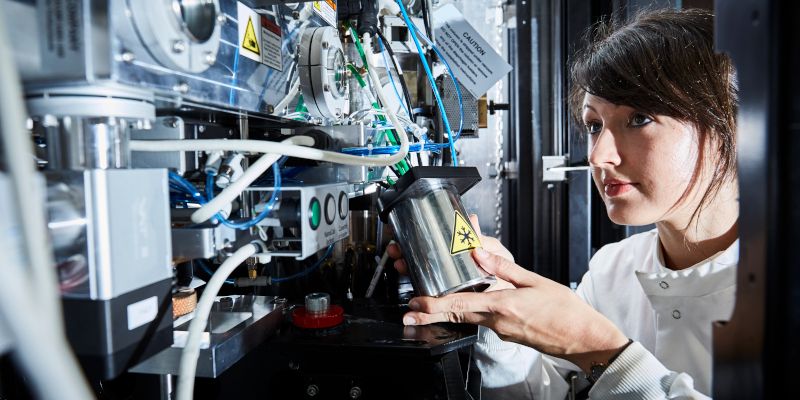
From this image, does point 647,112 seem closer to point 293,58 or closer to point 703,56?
point 703,56

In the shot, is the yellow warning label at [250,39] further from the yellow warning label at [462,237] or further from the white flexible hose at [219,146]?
the yellow warning label at [462,237]

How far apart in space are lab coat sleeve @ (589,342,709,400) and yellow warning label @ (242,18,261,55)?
0.67 metres

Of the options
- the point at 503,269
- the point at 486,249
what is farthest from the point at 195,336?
the point at 486,249

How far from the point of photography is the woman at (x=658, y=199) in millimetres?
750

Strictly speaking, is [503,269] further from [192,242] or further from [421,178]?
[192,242]

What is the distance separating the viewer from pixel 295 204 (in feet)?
1.72

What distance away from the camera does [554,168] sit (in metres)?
1.59

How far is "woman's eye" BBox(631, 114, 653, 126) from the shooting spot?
34.6 inches

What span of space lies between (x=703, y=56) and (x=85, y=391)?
982 mm

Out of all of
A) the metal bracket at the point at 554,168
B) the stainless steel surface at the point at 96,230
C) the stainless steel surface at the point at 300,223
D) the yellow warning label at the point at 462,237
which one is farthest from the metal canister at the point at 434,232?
the metal bracket at the point at 554,168

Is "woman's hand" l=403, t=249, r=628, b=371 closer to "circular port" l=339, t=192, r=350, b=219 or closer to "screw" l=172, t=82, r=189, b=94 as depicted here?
"circular port" l=339, t=192, r=350, b=219

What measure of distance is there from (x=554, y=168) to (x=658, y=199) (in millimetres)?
703

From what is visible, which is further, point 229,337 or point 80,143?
point 229,337

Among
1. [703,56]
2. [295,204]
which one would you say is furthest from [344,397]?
[703,56]
